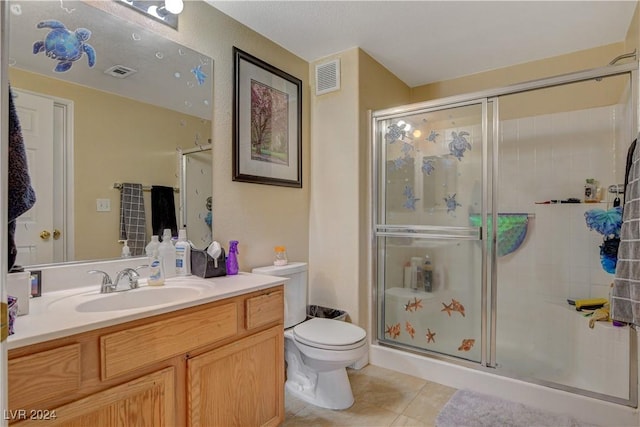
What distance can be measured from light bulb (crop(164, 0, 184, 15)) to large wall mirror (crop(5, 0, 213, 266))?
6.3 inches

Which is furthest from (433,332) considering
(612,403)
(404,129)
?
(404,129)

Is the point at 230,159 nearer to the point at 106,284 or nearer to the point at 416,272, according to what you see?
the point at 106,284

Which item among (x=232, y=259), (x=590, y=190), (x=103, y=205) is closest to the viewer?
(x=103, y=205)

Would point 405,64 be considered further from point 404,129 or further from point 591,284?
point 591,284

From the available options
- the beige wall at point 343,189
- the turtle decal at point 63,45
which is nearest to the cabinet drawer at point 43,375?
the turtle decal at point 63,45

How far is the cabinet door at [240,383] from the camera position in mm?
1362

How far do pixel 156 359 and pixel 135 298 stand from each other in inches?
15.8

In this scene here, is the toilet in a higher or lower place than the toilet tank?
lower

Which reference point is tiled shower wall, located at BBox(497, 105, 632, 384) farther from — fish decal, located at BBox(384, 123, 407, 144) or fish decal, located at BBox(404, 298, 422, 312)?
fish decal, located at BBox(384, 123, 407, 144)

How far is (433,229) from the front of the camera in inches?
95.8

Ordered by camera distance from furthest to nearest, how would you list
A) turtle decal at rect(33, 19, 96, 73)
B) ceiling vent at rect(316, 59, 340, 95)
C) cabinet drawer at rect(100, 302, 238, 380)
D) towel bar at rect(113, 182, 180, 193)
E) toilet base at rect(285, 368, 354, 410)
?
ceiling vent at rect(316, 59, 340, 95) → toilet base at rect(285, 368, 354, 410) → towel bar at rect(113, 182, 180, 193) → turtle decal at rect(33, 19, 96, 73) → cabinet drawer at rect(100, 302, 238, 380)

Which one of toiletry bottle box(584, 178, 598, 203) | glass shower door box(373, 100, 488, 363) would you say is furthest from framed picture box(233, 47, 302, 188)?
toiletry bottle box(584, 178, 598, 203)

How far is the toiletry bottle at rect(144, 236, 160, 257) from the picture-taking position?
68.8 inches

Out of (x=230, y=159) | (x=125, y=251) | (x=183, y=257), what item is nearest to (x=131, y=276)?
(x=125, y=251)
